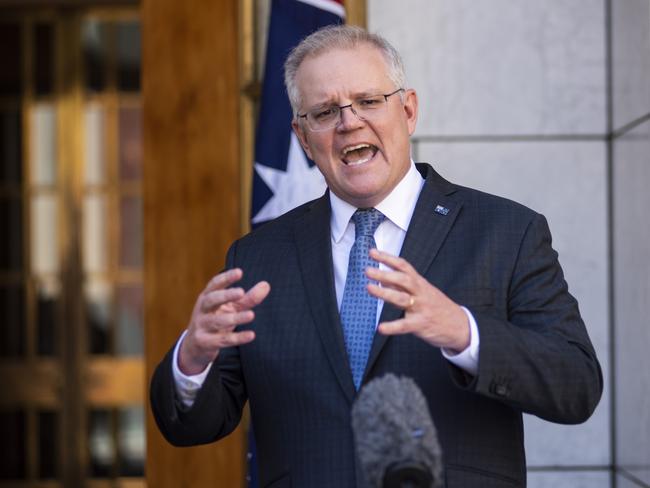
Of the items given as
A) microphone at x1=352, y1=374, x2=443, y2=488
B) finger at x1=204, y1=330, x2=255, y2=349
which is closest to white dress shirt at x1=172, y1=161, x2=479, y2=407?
finger at x1=204, y1=330, x2=255, y2=349

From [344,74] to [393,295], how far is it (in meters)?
0.72

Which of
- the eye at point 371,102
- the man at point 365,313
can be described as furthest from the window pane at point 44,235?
the eye at point 371,102

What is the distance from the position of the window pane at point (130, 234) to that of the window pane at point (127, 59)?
822 mm

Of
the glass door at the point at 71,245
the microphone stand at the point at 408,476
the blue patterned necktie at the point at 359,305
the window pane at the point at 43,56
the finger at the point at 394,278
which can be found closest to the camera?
the microphone stand at the point at 408,476

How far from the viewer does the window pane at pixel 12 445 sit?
7184 millimetres

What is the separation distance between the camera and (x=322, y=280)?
212 centimetres

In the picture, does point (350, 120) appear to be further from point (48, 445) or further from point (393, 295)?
point (48, 445)

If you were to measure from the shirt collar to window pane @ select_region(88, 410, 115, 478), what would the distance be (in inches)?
208

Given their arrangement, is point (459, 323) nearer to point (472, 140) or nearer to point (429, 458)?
point (429, 458)

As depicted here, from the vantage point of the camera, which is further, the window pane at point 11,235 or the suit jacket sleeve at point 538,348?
the window pane at point 11,235

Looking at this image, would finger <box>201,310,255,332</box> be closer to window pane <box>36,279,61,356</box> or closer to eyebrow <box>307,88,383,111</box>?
eyebrow <box>307,88,383,111</box>

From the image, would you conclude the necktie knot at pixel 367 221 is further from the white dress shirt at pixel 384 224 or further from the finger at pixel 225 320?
the finger at pixel 225 320

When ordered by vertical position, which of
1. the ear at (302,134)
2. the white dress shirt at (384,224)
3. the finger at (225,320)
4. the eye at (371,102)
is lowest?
the finger at (225,320)

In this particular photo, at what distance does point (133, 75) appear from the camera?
283 inches
